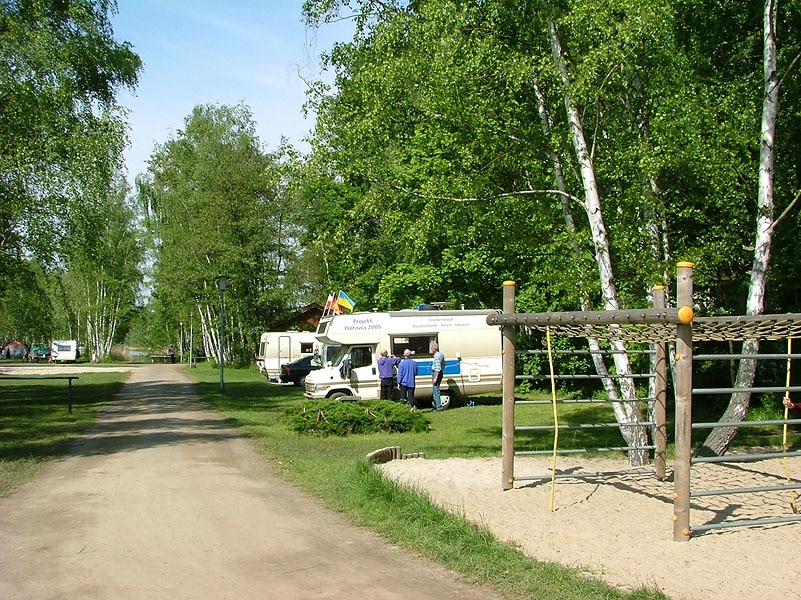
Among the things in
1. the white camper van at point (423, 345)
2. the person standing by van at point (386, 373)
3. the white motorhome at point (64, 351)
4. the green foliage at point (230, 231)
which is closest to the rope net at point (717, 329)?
the person standing by van at point (386, 373)

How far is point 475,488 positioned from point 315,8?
10080 mm

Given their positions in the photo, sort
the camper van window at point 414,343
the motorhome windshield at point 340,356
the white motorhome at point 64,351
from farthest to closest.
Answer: the white motorhome at point 64,351 → the camper van window at point 414,343 → the motorhome windshield at point 340,356

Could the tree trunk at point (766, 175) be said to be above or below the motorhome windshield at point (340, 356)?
above

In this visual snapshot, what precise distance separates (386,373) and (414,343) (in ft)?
7.56

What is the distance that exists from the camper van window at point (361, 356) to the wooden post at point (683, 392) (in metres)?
16.5

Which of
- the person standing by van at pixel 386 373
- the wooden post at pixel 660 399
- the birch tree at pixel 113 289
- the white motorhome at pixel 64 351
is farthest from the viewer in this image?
the white motorhome at pixel 64 351

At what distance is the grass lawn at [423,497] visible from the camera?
254 inches

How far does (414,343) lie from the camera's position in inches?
982

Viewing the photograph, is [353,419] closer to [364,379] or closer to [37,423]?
[364,379]

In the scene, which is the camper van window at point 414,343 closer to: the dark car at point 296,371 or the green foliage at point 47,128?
the green foliage at point 47,128

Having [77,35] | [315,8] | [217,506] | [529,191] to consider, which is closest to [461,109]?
[529,191]

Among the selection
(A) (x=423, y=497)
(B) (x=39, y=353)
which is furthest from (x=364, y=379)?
(B) (x=39, y=353)

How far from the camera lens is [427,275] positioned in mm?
30734

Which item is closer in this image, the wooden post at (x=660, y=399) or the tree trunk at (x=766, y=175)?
the wooden post at (x=660, y=399)
